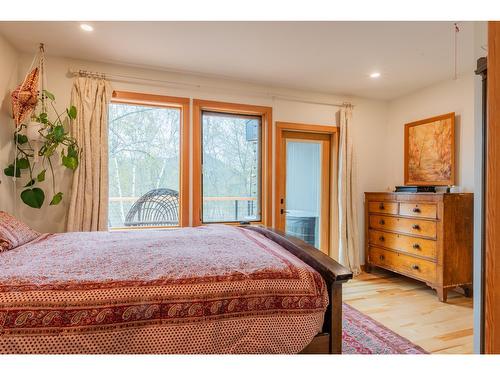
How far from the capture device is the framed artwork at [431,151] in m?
3.39

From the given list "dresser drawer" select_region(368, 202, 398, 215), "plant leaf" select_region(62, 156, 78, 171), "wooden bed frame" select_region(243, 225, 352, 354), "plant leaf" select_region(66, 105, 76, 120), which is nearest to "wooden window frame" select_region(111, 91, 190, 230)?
"plant leaf" select_region(66, 105, 76, 120)

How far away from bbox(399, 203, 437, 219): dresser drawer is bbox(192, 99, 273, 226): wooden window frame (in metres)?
1.65

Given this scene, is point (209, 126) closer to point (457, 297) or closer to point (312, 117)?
point (312, 117)

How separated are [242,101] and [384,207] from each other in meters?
2.35

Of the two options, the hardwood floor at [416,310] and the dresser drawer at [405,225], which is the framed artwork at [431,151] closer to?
the dresser drawer at [405,225]

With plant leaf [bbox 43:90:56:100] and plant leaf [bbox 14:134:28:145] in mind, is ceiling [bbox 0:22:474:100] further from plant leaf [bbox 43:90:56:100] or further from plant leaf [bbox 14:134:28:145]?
plant leaf [bbox 14:134:28:145]

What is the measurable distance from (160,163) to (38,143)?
1208mm

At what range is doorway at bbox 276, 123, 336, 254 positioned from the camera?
3832 millimetres

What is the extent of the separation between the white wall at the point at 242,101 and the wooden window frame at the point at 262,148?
0.09 meters

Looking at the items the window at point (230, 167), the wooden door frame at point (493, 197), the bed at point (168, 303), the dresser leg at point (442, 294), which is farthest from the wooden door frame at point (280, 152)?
the wooden door frame at point (493, 197)

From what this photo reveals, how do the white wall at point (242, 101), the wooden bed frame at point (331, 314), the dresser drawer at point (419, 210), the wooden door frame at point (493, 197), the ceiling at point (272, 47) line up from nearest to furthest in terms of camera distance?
1. the wooden door frame at point (493, 197)
2. the wooden bed frame at point (331, 314)
3. the ceiling at point (272, 47)
4. the white wall at point (242, 101)
5. the dresser drawer at point (419, 210)

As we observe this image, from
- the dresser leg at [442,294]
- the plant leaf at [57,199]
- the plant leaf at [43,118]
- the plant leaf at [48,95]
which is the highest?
the plant leaf at [48,95]
